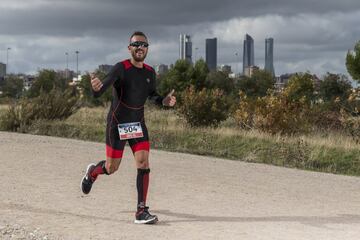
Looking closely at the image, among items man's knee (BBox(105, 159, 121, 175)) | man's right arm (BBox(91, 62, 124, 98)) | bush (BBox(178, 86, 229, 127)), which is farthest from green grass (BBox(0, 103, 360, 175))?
man's right arm (BBox(91, 62, 124, 98))

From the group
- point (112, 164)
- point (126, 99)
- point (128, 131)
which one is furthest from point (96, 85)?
point (112, 164)

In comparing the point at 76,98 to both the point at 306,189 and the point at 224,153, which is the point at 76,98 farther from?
the point at 306,189

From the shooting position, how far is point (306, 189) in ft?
32.5

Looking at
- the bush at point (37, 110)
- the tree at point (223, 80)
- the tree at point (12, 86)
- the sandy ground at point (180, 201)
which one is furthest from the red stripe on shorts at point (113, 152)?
the tree at point (12, 86)

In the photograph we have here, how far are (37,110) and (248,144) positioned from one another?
8135mm

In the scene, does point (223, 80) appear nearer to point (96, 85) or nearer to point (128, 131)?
point (128, 131)

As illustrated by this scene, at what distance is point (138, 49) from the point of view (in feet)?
23.4

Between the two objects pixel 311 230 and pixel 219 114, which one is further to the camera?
pixel 219 114

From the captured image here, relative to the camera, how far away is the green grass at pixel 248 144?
1371cm

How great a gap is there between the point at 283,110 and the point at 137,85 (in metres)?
11.6

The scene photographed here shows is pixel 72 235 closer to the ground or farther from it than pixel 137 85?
closer to the ground

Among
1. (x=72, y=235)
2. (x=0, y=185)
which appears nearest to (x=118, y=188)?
(x=0, y=185)

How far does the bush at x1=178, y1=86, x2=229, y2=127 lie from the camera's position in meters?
20.8

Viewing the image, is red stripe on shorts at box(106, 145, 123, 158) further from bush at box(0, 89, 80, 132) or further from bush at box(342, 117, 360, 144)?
bush at box(0, 89, 80, 132)
